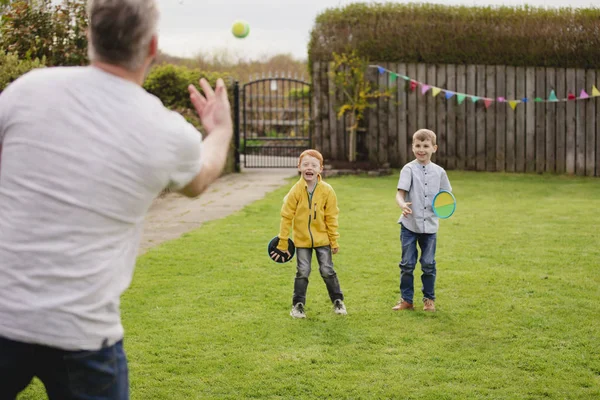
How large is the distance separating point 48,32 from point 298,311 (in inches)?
340

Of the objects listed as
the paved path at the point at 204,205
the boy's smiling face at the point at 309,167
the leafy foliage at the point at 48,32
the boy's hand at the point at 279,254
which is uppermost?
the leafy foliage at the point at 48,32

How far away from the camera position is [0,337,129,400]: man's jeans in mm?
2139

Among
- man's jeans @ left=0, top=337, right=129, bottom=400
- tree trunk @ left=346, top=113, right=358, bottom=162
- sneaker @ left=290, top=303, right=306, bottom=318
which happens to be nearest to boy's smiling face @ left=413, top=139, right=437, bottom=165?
sneaker @ left=290, top=303, right=306, bottom=318

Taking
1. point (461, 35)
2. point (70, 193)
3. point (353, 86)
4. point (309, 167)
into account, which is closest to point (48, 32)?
point (353, 86)

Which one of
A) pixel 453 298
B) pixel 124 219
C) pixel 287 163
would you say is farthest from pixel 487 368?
pixel 287 163

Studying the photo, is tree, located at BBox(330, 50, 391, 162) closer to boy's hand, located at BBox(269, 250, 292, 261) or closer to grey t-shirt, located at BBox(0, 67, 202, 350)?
boy's hand, located at BBox(269, 250, 292, 261)

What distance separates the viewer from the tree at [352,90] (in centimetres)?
1605

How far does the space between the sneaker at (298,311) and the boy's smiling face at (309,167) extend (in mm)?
956

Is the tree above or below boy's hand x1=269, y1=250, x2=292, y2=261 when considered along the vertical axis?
above

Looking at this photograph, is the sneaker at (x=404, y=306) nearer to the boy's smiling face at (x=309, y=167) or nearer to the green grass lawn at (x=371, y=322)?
the green grass lawn at (x=371, y=322)

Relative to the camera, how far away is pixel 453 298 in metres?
6.40

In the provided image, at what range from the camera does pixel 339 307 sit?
5.95 m

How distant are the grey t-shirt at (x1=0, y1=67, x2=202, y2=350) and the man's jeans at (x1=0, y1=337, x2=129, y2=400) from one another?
3cm

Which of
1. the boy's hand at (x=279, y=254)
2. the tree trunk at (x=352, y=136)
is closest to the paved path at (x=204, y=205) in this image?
the tree trunk at (x=352, y=136)
